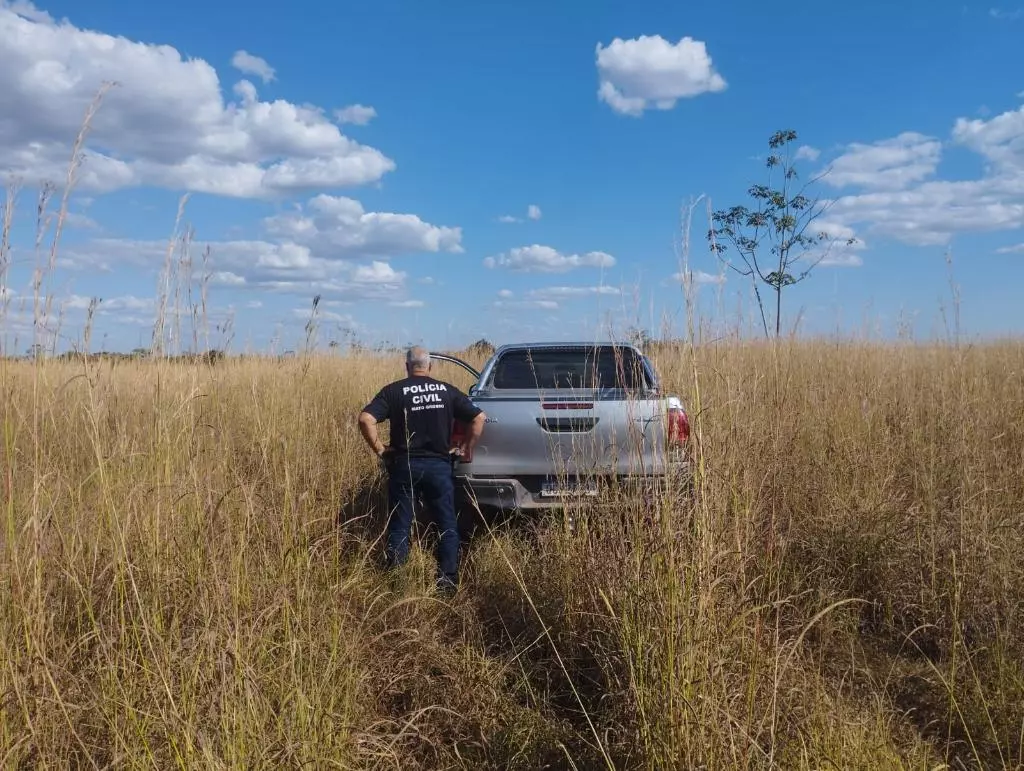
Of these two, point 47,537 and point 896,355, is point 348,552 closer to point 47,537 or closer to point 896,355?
point 47,537

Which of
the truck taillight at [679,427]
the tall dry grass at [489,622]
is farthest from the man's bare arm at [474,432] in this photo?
the truck taillight at [679,427]

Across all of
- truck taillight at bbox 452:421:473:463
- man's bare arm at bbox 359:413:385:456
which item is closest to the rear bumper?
→ truck taillight at bbox 452:421:473:463

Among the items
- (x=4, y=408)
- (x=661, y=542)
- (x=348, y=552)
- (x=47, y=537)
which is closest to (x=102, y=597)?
(x=47, y=537)

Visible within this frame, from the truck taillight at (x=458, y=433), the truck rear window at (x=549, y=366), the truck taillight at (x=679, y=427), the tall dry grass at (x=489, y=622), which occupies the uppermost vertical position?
the truck rear window at (x=549, y=366)

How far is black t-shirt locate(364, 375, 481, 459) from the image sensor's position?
14.5 ft

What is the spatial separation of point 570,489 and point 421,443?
3.70ft

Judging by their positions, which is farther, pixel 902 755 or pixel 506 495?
pixel 506 495

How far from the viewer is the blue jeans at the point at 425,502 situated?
165 inches

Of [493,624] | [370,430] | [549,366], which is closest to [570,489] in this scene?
[493,624]

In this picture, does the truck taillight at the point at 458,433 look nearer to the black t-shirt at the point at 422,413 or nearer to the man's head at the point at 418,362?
the black t-shirt at the point at 422,413

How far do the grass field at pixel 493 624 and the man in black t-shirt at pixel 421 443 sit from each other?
1.22 ft

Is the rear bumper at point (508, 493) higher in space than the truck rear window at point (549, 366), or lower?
lower

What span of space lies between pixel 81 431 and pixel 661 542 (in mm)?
4300

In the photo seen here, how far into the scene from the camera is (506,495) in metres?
4.42
